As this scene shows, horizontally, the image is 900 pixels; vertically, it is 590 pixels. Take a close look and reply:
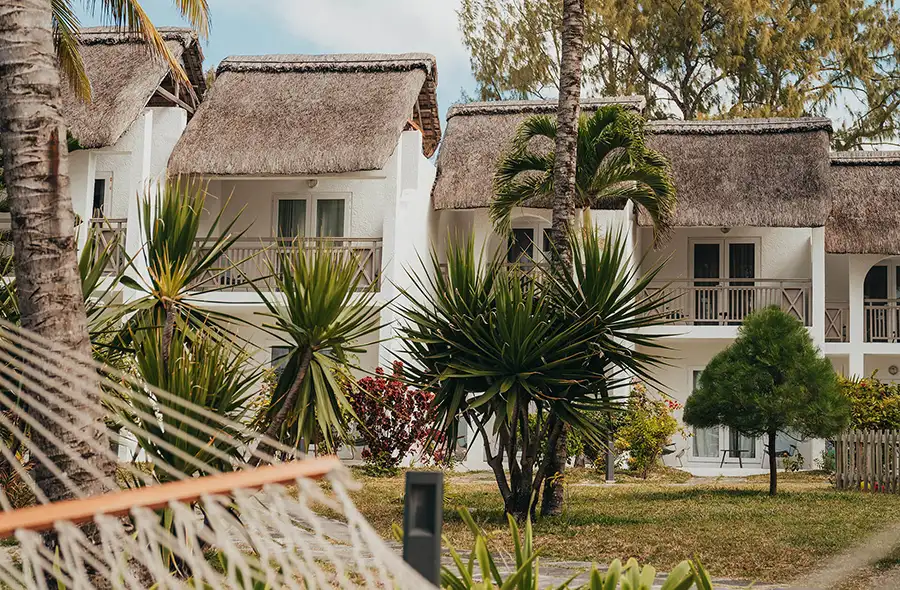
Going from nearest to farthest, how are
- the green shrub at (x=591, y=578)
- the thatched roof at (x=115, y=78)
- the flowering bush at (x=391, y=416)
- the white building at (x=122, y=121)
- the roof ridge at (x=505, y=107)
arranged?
the green shrub at (x=591, y=578)
the flowering bush at (x=391, y=416)
the thatched roof at (x=115, y=78)
the white building at (x=122, y=121)
the roof ridge at (x=505, y=107)

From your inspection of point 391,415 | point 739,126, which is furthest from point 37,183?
point 739,126

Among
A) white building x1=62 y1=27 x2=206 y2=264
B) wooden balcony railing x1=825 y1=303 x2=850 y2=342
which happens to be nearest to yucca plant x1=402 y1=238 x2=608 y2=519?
white building x1=62 y1=27 x2=206 y2=264

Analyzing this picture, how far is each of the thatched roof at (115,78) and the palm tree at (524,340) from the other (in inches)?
369

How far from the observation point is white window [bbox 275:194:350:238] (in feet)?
64.5

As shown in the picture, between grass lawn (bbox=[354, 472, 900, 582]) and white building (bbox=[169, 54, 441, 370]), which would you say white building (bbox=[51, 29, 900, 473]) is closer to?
white building (bbox=[169, 54, 441, 370])

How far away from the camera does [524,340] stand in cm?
914

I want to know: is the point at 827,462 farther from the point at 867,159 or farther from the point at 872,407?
the point at 867,159

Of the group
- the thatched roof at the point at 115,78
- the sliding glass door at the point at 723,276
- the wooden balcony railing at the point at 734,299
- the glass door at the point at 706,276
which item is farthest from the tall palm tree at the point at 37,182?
the glass door at the point at 706,276

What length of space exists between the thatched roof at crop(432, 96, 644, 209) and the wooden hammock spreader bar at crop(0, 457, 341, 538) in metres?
16.5

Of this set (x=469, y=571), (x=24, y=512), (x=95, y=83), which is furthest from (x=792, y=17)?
(x=24, y=512)

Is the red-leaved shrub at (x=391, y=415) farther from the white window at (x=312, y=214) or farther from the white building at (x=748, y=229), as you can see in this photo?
the white window at (x=312, y=214)

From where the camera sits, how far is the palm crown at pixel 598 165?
38.3ft

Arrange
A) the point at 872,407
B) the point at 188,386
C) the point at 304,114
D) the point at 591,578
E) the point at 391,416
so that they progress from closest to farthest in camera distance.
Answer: the point at 591,578, the point at 188,386, the point at 391,416, the point at 872,407, the point at 304,114

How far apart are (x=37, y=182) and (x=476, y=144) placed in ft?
50.2
